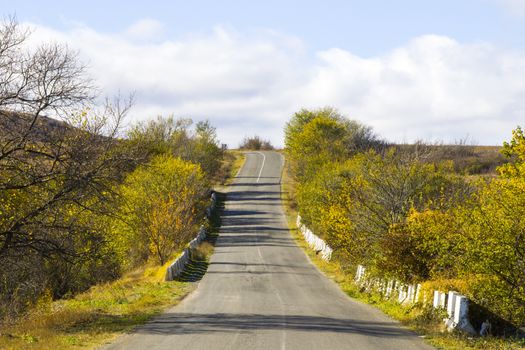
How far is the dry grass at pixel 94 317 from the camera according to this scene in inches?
640

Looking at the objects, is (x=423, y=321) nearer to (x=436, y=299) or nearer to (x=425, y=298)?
(x=436, y=299)

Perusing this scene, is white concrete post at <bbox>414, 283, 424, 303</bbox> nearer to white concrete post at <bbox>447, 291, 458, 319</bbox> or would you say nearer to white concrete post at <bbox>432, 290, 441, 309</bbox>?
white concrete post at <bbox>432, 290, 441, 309</bbox>

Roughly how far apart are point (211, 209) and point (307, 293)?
150 ft

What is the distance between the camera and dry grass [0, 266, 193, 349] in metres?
16.3

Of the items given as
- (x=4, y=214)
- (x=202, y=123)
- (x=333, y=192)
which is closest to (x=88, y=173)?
(x=4, y=214)

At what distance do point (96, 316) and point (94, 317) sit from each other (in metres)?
0.17

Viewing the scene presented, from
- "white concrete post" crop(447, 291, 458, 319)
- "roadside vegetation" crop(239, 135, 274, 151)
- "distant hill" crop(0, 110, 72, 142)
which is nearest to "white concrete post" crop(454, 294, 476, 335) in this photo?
"white concrete post" crop(447, 291, 458, 319)

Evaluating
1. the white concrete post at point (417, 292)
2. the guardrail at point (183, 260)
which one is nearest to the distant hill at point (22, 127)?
the white concrete post at point (417, 292)

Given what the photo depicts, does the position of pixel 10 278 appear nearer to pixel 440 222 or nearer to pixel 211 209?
pixel 440 222

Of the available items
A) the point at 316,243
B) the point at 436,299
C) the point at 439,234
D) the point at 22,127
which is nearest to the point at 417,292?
the point at 439,234

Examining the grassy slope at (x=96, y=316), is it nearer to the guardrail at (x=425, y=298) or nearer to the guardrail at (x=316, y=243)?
the guardrail at (x=425, y=298)

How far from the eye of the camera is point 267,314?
22.1 meters

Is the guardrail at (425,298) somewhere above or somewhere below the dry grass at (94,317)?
above

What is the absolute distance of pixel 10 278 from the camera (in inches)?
1092
